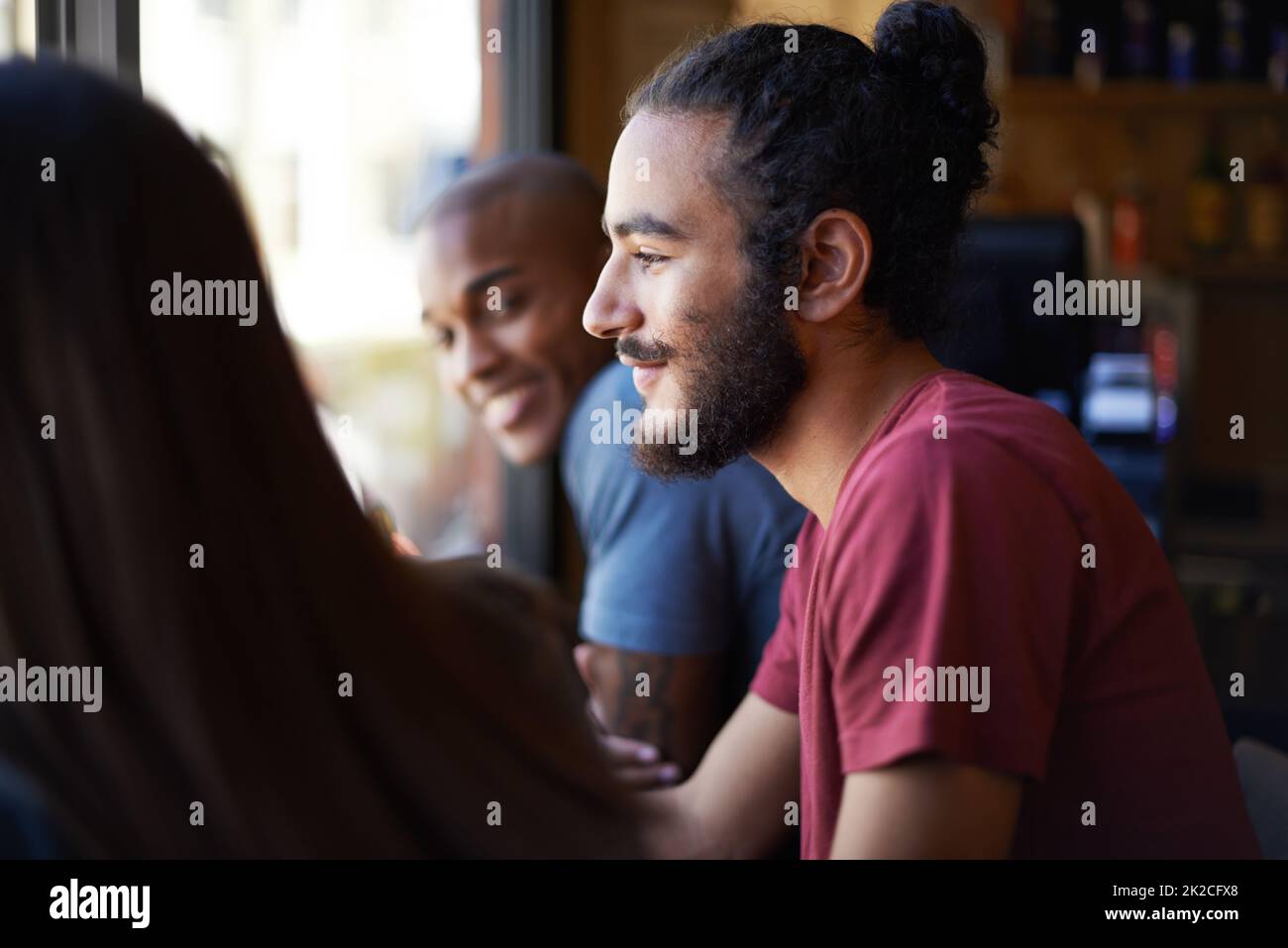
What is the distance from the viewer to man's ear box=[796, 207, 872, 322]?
977 millimetres

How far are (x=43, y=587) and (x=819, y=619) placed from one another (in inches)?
17.2

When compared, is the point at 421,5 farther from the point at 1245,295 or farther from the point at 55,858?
the point at 1245,295

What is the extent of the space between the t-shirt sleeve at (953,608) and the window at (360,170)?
99cm

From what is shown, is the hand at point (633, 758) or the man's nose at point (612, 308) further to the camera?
the hand at point (633, 758)

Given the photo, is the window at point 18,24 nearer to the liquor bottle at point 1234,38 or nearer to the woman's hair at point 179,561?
the woman's hair at point 179,561

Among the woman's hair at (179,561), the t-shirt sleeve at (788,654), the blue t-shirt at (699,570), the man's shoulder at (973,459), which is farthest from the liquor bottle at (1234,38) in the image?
the woman's hair at (179,561)

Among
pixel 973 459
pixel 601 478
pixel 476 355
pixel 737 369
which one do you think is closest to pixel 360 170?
pixel 476 355

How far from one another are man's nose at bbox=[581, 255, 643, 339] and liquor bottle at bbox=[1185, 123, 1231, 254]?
3.13 m

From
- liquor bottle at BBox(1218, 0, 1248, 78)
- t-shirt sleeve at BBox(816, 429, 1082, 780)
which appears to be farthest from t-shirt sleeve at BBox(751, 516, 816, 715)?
liquor bottle at BBox(1218, 0, 1248, 78)

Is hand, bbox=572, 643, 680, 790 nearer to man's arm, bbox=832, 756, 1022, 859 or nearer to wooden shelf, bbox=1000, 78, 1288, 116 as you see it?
man's arm, bbox=832, 756, 1022, 859

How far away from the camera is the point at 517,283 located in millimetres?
1788

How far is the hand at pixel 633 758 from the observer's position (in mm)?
Answer: 1288

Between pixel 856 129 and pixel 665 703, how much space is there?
62 centimetres
